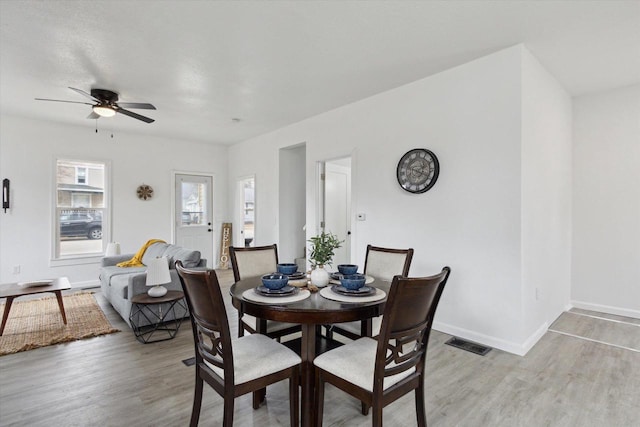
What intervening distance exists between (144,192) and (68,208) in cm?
119

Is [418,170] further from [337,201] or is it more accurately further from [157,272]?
[157,272]

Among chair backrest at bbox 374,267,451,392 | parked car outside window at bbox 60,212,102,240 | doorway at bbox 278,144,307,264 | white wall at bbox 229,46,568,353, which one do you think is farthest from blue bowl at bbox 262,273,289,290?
parked car outside window at bbox 60,212,102,240

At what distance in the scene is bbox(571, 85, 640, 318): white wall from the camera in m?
3.78

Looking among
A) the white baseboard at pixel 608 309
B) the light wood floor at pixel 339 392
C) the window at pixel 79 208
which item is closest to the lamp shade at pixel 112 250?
the window at pixel 79 208

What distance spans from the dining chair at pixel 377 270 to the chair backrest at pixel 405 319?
64cm

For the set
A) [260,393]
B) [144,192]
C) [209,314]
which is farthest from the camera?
[144,192]

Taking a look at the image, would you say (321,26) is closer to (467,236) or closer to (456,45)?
(456,45)

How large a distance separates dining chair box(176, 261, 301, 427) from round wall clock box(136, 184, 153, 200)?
5.21 metres

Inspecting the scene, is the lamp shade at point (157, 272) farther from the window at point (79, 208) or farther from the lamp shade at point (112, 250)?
the window at point (79, 208)

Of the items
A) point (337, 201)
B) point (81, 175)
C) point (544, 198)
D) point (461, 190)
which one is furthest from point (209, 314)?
point (81, 175)

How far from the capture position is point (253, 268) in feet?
9.12

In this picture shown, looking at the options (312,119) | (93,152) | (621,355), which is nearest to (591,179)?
(621,355)

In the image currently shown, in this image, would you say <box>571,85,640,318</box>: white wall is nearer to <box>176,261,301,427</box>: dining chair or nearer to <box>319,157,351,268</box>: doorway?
<box>319,157,351,268</box>: doorway

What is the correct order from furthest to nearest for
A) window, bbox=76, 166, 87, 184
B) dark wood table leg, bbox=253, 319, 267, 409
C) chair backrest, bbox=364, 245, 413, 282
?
window, bbox=76, 166, 87, 184 < chair backrest, bbox=364, 245, 413, 282 < dark wood table leg, bbox=253, 319, 267, 409
